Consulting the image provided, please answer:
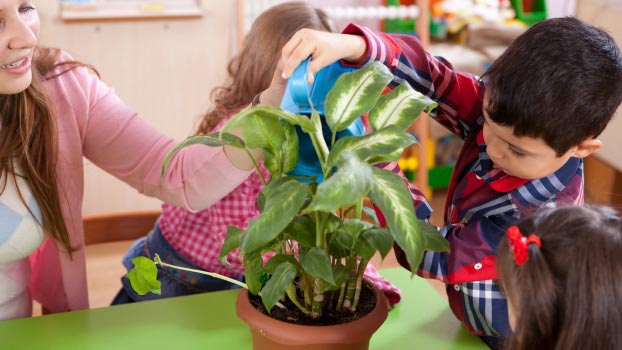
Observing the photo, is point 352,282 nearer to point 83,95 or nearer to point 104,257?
point 83,95

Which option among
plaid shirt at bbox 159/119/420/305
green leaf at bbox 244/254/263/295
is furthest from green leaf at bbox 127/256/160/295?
plaid shirt at bbox 159/119/420/305

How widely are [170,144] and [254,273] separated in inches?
21.8

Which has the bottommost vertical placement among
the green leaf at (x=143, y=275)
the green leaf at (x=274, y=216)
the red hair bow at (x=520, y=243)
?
the green leaf at (x=143, y=275)

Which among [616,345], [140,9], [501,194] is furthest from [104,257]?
[616,345]

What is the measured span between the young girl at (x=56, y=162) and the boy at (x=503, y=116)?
339 millimetres

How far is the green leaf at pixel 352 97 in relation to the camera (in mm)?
956

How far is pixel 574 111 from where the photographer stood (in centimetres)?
115

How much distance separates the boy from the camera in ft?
3.74

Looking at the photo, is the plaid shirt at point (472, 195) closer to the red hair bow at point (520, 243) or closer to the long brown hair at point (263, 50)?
the red hair bow at point (520, 243)

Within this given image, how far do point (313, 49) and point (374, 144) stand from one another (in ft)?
0.65

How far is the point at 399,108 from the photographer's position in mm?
984

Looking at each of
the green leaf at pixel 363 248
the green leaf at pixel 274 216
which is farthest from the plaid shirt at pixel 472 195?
the green leaf at pixel 274 216

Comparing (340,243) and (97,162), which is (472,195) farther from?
(97,162)

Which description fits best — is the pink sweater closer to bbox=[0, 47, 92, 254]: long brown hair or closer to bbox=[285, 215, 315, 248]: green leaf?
bbox=[0, 47, 92, 254]: long brown hair
